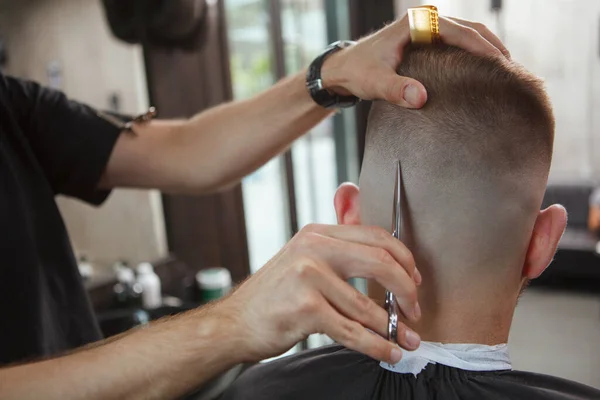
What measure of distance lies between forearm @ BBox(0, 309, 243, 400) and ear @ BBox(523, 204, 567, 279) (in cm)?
55

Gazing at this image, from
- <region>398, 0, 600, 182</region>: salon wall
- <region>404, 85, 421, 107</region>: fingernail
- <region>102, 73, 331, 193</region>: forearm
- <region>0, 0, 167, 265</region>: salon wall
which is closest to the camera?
<region>404, 85, 421, 107</region>: fingernail

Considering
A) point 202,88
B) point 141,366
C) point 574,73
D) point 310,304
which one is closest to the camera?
point 310,304

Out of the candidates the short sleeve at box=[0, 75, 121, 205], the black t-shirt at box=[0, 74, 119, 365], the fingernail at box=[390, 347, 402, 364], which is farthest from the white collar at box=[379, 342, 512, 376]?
the short sleeve at box=[0, 75, 121, 205]

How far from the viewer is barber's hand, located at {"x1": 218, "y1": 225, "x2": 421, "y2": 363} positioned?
69cm

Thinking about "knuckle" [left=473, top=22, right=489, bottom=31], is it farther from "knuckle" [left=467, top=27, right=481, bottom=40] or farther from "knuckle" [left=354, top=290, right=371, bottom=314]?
"knuckle" [left=354, top=290, right=371, bottom=314]

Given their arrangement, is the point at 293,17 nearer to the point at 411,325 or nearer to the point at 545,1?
the point at 545,1

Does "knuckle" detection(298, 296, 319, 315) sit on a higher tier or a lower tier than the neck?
higher

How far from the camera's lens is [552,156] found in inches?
38.4

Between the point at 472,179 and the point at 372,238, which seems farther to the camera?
the point at 472,179

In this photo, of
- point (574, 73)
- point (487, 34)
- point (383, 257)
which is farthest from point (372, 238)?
point (574, 73)

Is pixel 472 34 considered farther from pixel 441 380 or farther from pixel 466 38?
pixel 441 380

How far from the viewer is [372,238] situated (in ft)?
2.35

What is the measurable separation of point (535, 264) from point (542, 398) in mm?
228

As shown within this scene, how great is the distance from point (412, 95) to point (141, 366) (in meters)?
0.59
